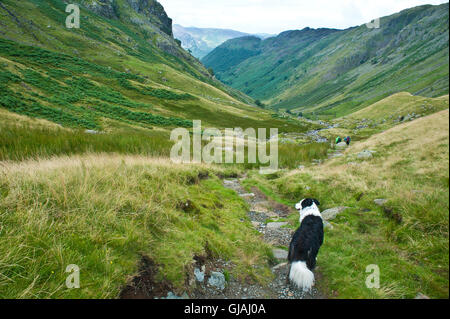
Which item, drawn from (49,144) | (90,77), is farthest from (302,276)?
(90,77)

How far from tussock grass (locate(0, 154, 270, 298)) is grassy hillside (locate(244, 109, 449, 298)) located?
217 centimetres

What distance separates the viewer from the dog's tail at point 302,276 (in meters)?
5.04

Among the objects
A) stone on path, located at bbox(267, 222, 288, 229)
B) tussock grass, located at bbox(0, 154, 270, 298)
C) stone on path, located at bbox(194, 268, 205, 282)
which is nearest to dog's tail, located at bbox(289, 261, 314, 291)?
tussock grass, located at bbox(0, 154, 270, 298)

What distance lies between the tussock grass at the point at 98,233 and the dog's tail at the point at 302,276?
0.71 metres

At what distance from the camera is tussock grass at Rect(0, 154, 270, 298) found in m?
3.38

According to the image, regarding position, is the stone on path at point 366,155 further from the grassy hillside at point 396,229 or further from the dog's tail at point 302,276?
the dog's tail at point 302,276

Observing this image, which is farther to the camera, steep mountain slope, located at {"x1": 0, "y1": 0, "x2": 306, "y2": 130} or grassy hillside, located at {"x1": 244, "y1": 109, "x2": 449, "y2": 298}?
steep mountain slope, located at {"x1": 0, "y1": 0, "x2": 306, "y2": 130}

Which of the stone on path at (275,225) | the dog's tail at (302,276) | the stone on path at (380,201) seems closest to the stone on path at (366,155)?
the stone on path at (380,201)

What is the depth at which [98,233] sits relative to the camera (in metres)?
4.27

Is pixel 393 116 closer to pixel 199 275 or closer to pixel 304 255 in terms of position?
pixel 304 255

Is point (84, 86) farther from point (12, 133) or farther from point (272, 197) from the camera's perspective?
point (272, 197)

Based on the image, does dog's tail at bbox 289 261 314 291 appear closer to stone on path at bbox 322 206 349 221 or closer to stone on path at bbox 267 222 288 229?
stone on path at bbox 267 222 288 229

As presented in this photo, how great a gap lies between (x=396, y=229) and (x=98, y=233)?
753 centimetres

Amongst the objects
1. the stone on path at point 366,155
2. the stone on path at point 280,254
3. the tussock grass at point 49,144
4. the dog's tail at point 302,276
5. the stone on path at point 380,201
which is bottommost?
the stone on path at point 280,254
